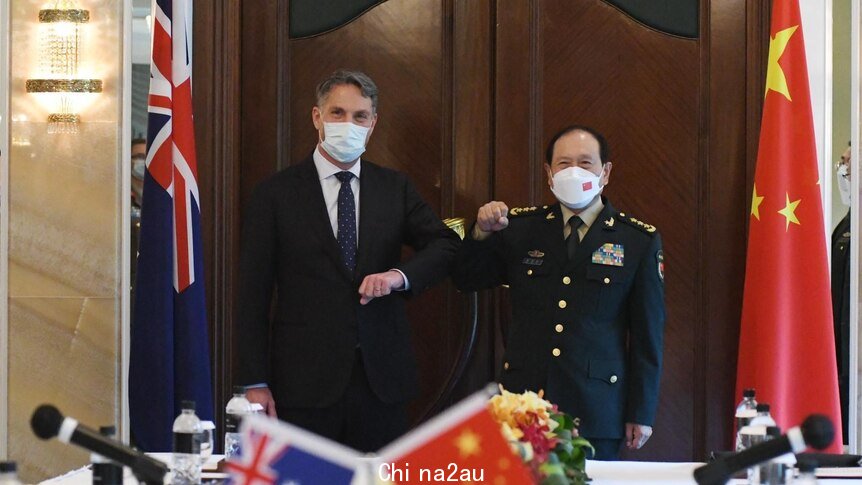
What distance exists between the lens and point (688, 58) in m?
4.05

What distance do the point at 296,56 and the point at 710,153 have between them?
1.64 m

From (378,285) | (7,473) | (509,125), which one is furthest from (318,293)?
(7,473)

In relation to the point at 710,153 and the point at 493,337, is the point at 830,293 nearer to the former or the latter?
the point at 710,153

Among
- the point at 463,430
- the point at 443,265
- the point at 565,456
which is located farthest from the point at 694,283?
the point at 463,430

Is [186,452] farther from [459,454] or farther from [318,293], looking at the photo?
[318,293]

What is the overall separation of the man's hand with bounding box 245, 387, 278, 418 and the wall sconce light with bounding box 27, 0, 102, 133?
1.33m

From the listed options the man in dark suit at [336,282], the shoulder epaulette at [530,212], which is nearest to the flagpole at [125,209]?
the man in dark suit at [336,282]

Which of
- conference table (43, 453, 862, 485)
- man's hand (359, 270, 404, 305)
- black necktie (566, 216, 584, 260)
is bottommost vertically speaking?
conference table (43, 453, 862, 485)

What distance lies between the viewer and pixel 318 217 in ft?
11.1

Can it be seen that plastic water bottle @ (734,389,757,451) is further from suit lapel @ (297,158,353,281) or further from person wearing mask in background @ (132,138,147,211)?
person wearing mask in background @ (132,138,147,211)

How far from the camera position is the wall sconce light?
389 cm

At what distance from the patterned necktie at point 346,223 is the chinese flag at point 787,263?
1.49 metres

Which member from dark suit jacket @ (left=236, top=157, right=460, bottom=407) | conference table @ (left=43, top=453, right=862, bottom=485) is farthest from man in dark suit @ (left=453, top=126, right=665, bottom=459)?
conference table @ (left=43, top=453, right=862, bottom=485)

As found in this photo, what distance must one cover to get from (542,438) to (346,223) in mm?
1580
